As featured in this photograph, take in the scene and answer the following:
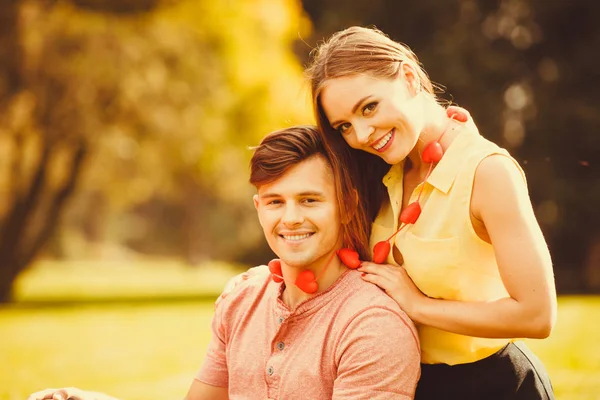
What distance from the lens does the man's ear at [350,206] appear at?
11.2ft

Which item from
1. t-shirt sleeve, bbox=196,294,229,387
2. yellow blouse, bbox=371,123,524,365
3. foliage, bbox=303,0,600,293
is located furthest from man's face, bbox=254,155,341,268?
foliage, bbox=303,0,600,293

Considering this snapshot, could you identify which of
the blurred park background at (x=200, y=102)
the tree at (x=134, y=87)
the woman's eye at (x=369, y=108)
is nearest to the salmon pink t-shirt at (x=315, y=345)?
the woman's eye at (x=369, y=108)

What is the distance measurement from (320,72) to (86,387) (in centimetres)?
636

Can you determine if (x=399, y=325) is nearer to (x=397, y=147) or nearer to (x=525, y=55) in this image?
(x=397, y=147)

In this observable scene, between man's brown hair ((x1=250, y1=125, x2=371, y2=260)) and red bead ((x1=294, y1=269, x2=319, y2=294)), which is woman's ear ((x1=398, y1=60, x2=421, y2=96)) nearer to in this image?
man's brown hair ((x1=250, y1=125, x2=371, y2=260))

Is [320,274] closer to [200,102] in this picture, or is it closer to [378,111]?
[378,111]

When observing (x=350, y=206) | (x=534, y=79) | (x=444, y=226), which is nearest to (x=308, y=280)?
(x=350, y=206)

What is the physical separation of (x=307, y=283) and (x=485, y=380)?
90 cm

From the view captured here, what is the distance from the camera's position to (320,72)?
10.9ft

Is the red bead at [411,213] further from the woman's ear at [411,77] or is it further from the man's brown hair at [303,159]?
the woman's ear at [411,77]

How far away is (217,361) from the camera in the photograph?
12.2ft

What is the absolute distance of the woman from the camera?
9.71 feet

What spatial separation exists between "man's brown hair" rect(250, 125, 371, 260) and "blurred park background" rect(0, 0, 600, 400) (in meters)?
8.19

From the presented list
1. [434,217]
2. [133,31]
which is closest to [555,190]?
[133,31]
